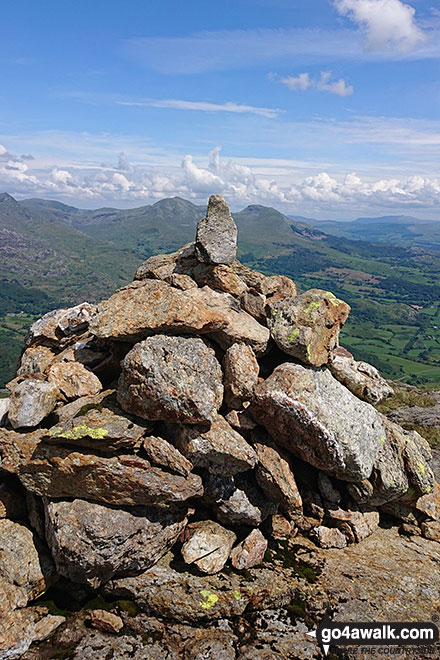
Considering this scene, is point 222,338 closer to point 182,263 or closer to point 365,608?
point 182,263

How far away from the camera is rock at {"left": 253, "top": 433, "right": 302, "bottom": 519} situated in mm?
16438

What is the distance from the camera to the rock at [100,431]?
583 inches

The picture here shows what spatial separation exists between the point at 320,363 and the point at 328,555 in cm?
822

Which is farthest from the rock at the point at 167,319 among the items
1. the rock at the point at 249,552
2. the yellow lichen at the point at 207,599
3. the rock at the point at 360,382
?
the yellow lichen at the point at 207,599

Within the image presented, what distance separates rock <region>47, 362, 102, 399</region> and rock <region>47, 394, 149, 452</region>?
207 cm

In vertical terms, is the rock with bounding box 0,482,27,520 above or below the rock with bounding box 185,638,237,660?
above

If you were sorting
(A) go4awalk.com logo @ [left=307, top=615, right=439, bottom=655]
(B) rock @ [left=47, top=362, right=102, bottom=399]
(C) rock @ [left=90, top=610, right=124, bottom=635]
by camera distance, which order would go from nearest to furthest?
(A) go4awalk.com logo @ [left=307, top=615, right=439, bottom=655], (C) rock @ [left=90, top=610, right=124, bottom=635], (B) rock @ [left=47, top=362, right=102, bottom=399]

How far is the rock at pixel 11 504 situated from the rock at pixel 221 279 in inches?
537

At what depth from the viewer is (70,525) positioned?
566 inches

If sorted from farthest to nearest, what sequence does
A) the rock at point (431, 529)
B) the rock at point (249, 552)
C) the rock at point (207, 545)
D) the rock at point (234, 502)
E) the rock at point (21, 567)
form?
the rock at point (431, 529)
the rock at point (234, 502)
the rock at point (249, 552)
the rock at point (207, 545)
the rock at point (21, 567)

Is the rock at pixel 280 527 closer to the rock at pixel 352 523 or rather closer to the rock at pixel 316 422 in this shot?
the rock at pixel 352 523

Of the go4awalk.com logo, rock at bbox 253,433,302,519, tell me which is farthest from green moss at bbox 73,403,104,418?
the go4awalk.com logo

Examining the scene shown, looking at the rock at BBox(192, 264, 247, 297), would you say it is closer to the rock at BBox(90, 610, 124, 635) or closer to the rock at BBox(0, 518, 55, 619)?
the rock at BBox(0, 518, 55, 619)

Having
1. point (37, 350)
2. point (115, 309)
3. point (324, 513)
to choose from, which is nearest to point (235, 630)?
point (324, 513)
